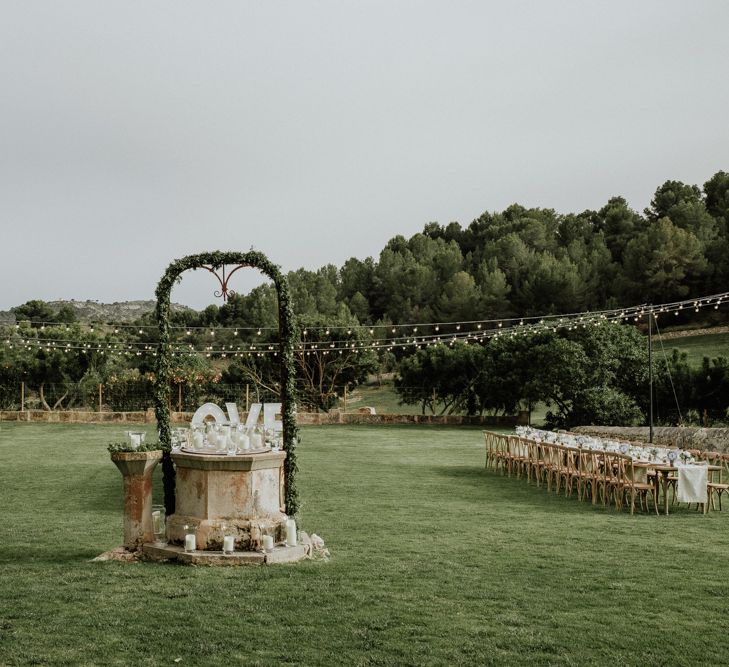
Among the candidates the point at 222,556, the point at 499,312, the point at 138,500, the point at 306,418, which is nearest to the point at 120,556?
the point at 138,500

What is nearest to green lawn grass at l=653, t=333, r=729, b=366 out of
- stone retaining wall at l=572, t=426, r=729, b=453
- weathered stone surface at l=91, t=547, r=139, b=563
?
stone retaining wall at l=572, t=426, r=729, b=453

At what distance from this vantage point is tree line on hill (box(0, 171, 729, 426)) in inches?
1021

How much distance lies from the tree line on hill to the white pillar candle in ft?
63.6

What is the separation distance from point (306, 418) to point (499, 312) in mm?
17784

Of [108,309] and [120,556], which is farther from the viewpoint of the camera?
[108,309]

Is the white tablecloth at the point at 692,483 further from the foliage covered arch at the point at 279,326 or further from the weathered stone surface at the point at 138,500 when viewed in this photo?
the weathered stone surface at the point at 138,500

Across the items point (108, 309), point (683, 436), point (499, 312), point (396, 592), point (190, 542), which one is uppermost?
point (108, 309)

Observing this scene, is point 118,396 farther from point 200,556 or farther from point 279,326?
point 200,556

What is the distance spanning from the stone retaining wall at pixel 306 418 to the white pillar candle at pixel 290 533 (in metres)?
20.7

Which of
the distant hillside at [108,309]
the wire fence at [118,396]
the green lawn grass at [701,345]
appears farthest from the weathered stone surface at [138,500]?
the distant hillside at [108,309]

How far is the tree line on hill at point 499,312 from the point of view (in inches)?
1021

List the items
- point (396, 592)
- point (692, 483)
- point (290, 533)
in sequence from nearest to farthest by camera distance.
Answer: point (396, 592) < point (290, 533) < point (692, 483)

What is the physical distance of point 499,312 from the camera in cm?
4338

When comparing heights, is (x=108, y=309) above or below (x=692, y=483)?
above
